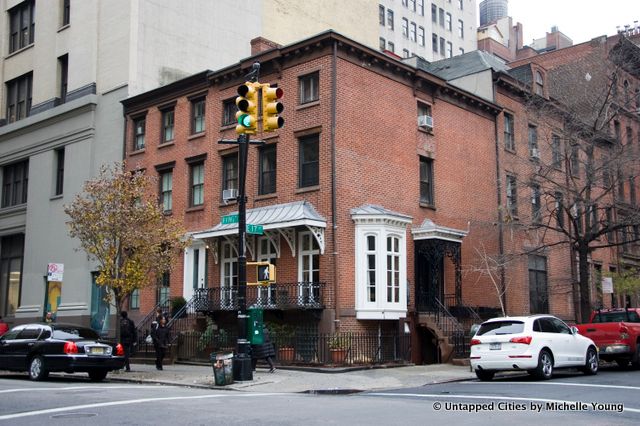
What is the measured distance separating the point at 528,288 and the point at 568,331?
12.9 metres

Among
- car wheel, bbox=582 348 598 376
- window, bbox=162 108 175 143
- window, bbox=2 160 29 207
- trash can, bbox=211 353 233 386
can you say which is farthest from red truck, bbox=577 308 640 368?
window, bbox=2 160 29 207

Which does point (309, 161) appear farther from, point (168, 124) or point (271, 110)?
point (271, 110)

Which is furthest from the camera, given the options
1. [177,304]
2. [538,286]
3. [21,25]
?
[21,25]

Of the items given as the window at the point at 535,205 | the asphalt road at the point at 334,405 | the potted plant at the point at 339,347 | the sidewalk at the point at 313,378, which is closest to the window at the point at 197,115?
the sidewalk at the point at 313,378

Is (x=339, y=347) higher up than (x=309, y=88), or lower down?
lower down

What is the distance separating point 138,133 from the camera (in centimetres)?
Result: 3194

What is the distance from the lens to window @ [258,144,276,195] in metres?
26.1

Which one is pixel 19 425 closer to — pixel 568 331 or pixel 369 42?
pixel 568 331

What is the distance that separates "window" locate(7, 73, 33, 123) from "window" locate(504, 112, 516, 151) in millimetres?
24277

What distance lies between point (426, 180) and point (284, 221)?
7073 millimetres

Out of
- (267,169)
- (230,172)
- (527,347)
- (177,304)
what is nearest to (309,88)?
(267,169)

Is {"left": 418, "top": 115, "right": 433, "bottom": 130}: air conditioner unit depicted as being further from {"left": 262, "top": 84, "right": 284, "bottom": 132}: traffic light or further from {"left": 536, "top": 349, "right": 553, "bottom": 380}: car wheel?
{"left": 262, "top": 84, "right": 284, "bottom": 132}: traffic light

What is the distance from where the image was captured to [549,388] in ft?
50.8

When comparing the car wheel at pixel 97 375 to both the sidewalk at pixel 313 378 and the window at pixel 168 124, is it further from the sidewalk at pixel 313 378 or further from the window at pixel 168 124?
the window at pixel 168 124
